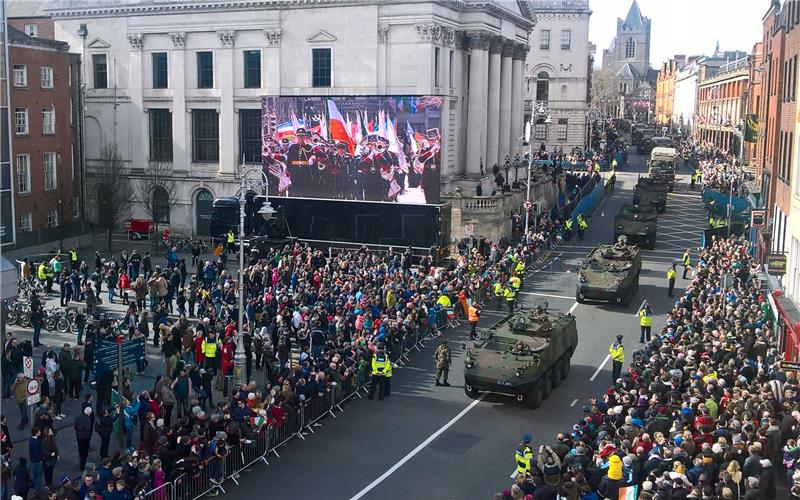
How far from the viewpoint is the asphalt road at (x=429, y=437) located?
61.3 ft

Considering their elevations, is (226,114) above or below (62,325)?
above

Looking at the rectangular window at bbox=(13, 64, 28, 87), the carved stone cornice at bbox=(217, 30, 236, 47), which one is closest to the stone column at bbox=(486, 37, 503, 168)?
the carved stone cornice at bbox=(217, 30, 236, 47)

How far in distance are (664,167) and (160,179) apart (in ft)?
143

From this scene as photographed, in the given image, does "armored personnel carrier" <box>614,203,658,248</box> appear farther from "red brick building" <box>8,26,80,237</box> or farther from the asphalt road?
"red brick building" <box>8,26,80,237</box>

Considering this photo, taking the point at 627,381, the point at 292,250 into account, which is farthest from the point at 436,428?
the point at 292,250

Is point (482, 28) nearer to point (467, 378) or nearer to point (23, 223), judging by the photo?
point (23, 223)

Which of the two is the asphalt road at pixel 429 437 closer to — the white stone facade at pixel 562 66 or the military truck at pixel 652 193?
the military truck at pixel 652 193

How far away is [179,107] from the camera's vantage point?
184 feet

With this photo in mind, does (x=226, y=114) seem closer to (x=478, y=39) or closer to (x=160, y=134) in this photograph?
(x=160, y=134)

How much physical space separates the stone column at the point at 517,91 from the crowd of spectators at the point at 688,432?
44.9 metres

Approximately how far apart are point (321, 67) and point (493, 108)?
47.3ft

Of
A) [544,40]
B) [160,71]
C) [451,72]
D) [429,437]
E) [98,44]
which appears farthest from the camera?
[544,40]

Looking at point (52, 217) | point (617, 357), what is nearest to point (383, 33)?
point (52, 217)

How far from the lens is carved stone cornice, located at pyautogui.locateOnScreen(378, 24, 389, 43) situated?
52.1 meters
